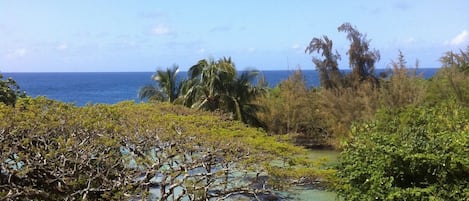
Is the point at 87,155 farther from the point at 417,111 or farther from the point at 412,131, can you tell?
the point at 417,111

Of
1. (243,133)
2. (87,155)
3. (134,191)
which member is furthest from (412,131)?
(87,155)

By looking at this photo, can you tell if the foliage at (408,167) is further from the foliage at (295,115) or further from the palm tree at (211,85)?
the foliage at (295,115)

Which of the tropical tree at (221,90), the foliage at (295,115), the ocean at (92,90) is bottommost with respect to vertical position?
the ocean at (92,90)

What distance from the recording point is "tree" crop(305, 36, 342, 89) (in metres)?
27.8

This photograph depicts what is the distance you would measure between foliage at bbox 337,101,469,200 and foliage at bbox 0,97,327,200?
2267 mm

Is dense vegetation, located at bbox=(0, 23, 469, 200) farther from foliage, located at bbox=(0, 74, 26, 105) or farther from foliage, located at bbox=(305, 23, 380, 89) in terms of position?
foliage, located at bbox=(305, 23, 380, 89)

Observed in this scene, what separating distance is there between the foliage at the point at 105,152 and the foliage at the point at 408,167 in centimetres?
227

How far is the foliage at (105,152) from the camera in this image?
9367mm

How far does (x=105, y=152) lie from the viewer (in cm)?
1045

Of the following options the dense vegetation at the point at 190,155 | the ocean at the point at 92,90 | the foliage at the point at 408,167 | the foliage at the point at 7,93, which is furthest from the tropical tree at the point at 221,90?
the foliage at the point at 408,167

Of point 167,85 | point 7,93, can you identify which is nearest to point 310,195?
point 7,93

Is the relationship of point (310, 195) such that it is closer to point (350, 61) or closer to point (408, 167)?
point (408, 167)

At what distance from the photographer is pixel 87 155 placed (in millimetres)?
9516

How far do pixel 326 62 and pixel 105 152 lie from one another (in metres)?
19.6
